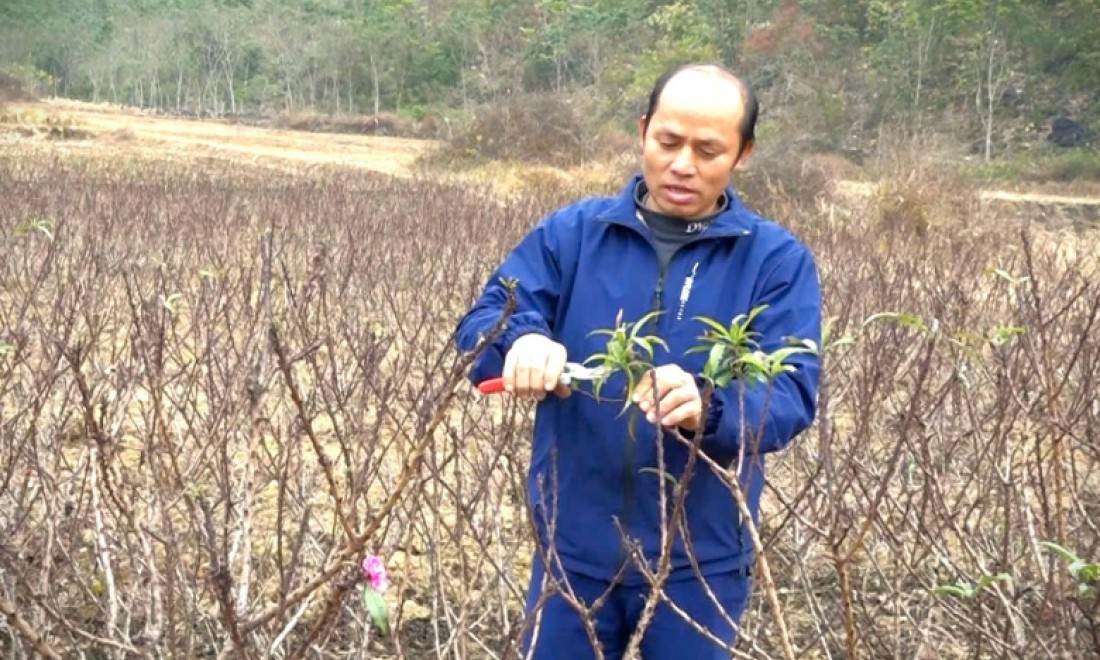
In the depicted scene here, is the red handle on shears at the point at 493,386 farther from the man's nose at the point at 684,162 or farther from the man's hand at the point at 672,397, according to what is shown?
the man's nose at the point at 684,162

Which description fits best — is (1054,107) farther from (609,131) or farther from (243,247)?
(243,247)

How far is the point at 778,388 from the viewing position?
153 cm

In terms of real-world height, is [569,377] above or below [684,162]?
below

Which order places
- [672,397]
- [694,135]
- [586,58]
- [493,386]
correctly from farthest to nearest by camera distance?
1. [586,58]
2. [694,135]
3. [493,386]
4. [672,397]

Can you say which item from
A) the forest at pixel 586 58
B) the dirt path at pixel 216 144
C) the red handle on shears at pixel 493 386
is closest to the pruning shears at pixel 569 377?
the red handle on shears at pixel 493 386

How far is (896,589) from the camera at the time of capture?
85.4 inches

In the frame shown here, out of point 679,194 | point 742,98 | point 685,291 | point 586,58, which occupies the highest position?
point 586,58

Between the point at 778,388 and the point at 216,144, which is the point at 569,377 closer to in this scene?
the point at 778,388

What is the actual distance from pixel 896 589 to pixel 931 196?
9.75m

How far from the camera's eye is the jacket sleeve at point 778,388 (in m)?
1.46

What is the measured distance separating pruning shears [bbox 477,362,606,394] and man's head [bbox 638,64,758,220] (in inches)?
12.0

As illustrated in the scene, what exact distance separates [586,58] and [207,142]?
1671 cm

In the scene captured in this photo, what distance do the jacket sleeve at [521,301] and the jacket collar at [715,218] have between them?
0.09 m

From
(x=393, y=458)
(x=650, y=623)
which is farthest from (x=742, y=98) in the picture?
(x=393, y=458)
